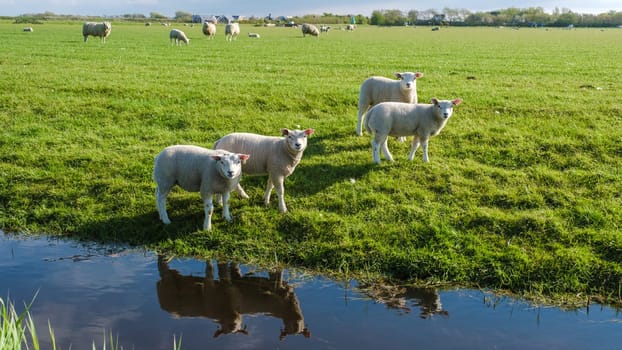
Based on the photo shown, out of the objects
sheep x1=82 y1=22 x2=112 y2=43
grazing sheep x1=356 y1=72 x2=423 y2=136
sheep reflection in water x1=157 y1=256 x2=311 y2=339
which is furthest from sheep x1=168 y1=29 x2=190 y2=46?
sheep reflection in water x1=157 y1=256 x2=311 y2=339

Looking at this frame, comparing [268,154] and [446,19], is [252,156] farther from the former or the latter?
[446,19]

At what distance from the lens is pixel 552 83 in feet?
63.9

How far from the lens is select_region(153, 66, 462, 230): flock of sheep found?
350 inches

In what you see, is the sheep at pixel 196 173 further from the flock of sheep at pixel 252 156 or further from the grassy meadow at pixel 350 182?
the grassy meadow at pixel 350 182

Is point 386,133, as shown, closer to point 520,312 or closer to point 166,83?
point 520,312

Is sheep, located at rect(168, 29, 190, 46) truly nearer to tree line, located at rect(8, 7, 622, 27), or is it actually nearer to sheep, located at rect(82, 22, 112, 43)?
sheep, located at rect(82, 22, 112, 43)

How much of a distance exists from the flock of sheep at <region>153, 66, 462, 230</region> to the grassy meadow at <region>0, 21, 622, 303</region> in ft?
1.72

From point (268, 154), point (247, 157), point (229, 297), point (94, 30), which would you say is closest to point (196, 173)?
point (247, 157)

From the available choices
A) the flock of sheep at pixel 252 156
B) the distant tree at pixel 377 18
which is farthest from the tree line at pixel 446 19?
the flock of sheep at pixel 252 156

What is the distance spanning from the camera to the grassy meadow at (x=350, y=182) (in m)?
8.61

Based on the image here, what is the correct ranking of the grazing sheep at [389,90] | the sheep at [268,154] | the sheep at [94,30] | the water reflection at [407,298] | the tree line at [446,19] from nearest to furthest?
the water reflection at [407,298] → the sheep at [268,154] → the grazing sheep at [389,90] → the sheep at [94,30] → the tree line at [446,19]

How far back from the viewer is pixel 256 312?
7137mm

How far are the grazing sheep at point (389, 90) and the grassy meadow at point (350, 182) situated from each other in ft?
2.85

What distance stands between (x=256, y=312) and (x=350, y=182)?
4.16 meters
